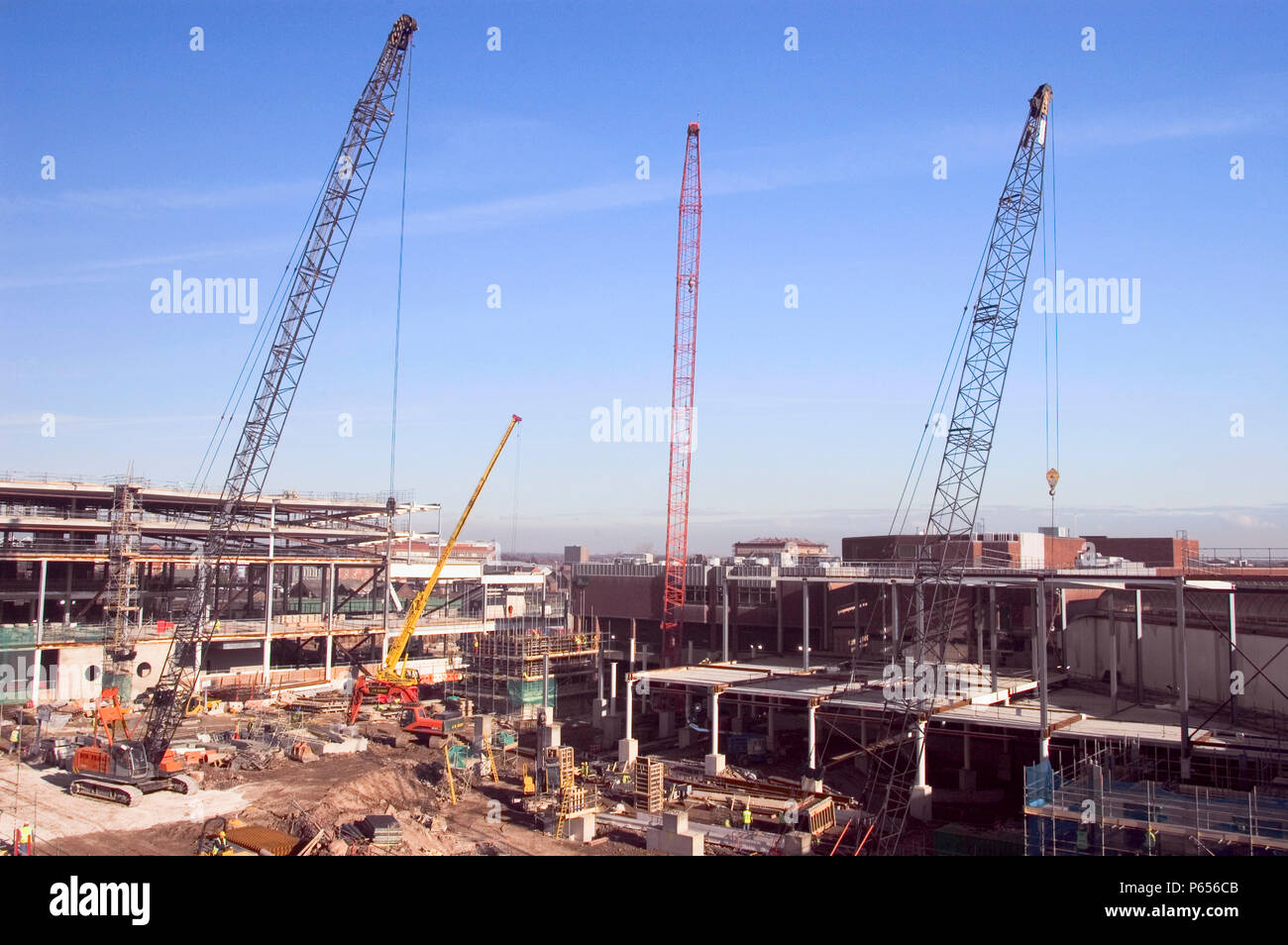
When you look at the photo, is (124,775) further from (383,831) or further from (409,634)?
(409,634)

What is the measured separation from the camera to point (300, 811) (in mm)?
26734

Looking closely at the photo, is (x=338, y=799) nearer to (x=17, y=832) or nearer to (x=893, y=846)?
(x=17, y=832)

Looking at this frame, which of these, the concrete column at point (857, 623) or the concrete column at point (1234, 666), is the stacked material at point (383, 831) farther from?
the concrete column at point (1234, 666)

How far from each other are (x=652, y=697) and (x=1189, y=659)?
21.2m

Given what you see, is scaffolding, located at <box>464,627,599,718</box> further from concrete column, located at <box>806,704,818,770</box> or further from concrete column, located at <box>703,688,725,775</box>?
concrete column, located at <box>806,704,818,770</box>

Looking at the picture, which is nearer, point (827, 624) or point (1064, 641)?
point (1064, 641)

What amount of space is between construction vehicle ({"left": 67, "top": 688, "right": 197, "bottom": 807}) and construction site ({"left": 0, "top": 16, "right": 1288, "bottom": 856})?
0.11 m

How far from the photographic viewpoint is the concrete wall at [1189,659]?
101 feet

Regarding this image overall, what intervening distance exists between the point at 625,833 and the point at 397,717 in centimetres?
2030

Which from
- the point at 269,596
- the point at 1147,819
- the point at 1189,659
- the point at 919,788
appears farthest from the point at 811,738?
the point at 269,596

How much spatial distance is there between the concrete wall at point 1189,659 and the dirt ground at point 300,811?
20734 millimetres
